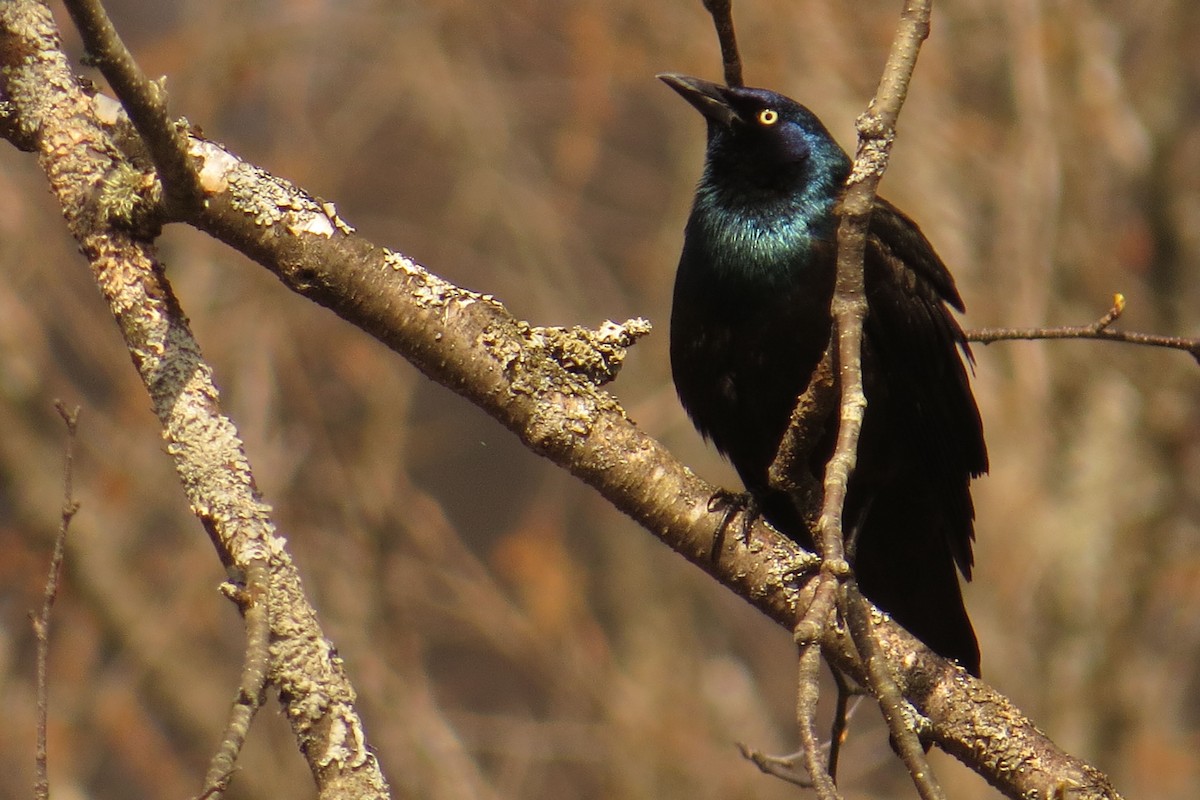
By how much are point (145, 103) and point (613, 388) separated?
5.21m

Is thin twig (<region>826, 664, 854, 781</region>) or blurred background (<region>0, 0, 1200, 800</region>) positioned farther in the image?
blurred background (<region>0, 0, 1200, 800</region>)

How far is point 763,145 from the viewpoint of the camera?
135 inches

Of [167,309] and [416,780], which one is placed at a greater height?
[416,780]

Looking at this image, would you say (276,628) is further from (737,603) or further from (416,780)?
(737,603)

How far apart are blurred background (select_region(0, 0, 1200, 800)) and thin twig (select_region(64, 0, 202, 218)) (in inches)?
133

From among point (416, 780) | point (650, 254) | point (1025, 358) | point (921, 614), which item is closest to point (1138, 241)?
point (1025, 358)

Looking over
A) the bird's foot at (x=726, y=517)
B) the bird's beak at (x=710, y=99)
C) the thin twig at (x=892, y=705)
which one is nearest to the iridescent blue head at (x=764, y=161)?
the bird's beak at (x=710, y=99)

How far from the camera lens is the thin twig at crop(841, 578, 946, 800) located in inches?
57.0

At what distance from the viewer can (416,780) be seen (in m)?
5.65

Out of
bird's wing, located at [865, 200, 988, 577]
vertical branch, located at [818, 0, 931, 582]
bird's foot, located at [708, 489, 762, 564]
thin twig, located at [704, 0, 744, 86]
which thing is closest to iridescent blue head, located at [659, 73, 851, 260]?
bird's wing, located at [865, 200, 988, 577]

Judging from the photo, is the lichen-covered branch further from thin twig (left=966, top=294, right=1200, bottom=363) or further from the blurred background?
the blurred background

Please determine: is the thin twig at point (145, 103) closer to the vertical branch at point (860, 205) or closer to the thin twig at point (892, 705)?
the vertical branch at point (860, 205)

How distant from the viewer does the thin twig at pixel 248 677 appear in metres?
1.50

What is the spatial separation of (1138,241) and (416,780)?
3724 millimetres
